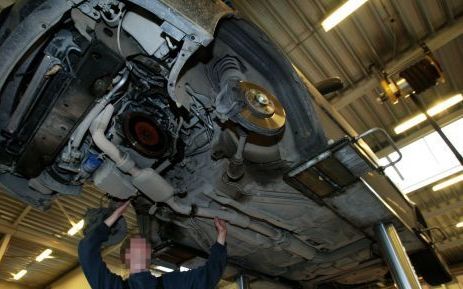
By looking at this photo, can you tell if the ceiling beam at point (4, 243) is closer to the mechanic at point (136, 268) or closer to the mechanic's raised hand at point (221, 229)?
the mechanic at point (136, 268)

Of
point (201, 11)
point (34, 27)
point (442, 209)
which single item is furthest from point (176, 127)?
point (442, 209)

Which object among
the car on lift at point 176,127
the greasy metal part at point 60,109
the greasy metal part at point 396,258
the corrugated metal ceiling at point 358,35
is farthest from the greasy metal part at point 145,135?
the corrugated metal ceiling at point 358,35

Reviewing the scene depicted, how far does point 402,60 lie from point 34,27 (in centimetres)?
600

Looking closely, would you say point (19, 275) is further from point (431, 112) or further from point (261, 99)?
point (431, 112)

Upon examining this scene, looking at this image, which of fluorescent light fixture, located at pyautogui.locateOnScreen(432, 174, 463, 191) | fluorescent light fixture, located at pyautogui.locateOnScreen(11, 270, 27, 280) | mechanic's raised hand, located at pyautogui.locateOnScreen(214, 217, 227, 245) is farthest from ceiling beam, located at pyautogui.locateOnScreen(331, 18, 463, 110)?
fluorescent light fixture, located at pyautogui.locateOnScreen(11, 270, 27, 280)

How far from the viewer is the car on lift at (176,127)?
4.85ft

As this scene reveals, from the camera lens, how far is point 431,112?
6609 mm

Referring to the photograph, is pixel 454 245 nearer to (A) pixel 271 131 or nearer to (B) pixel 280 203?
(B) pixel 280 203

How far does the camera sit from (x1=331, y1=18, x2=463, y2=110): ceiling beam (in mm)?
5176

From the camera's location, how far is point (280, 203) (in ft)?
7.68

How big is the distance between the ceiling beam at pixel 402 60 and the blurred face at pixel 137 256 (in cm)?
537

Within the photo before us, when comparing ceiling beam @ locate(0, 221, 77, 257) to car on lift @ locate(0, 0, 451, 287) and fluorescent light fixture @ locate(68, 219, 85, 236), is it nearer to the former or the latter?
fluorescent light fixture @ locate(68, 219, 85, 236)

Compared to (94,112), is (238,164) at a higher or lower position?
lower

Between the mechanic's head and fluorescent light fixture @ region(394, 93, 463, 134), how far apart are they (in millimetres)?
6519
